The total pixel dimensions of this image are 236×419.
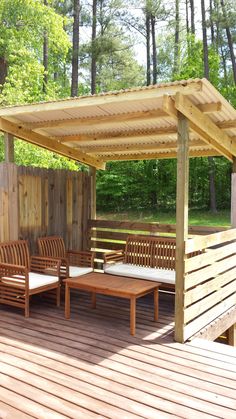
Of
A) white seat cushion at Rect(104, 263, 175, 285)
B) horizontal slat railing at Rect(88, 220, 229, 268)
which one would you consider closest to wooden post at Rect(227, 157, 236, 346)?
horizontal slat railing at Rect(88, 220, 229, 268)

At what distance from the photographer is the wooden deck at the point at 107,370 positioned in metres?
2.73

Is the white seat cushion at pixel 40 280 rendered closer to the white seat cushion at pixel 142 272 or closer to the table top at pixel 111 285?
the table top at pixel 111 285

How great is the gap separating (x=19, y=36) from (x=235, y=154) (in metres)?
7.61

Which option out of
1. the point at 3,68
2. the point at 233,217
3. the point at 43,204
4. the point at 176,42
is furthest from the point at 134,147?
the point at 176,42

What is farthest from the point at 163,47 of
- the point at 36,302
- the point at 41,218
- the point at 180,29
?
the point at 36,302

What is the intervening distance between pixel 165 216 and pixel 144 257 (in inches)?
455

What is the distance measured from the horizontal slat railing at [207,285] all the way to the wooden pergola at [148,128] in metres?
0.04

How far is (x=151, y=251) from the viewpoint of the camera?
6.08 meters

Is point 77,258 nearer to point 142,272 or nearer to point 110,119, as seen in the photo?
point 142,272

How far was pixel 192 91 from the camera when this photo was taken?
356 centimetres

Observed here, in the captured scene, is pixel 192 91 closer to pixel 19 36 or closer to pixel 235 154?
pixel 235 154

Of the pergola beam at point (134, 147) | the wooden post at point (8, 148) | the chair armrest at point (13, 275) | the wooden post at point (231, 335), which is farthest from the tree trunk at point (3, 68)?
the wooden post at point (231, 335)

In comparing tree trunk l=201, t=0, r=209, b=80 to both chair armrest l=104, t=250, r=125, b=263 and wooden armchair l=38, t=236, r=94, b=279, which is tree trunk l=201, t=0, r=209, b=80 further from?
wooden armchair l=38, t=236, r=94, b=279

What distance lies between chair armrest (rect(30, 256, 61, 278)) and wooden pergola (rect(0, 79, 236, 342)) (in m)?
1.58
